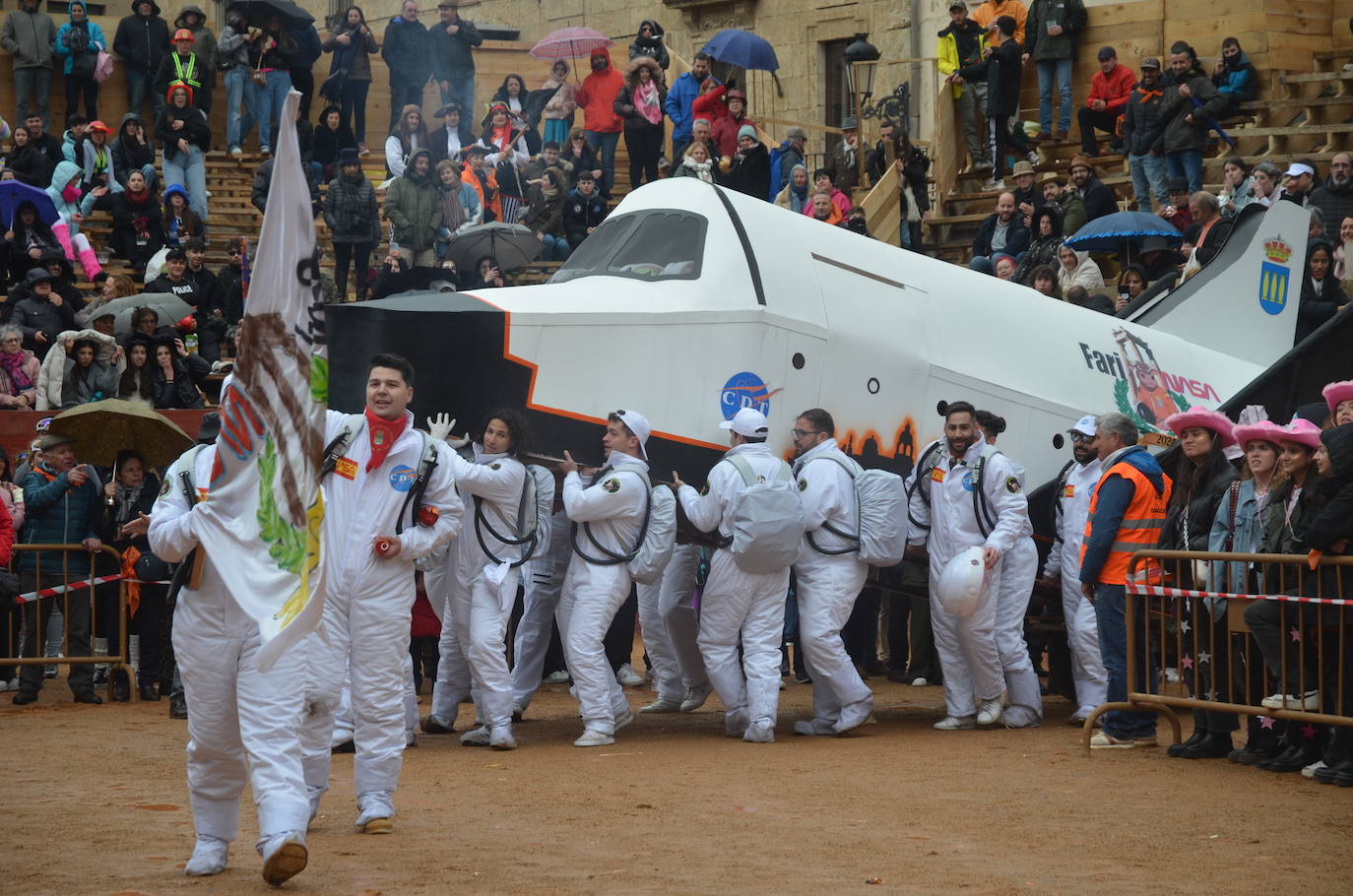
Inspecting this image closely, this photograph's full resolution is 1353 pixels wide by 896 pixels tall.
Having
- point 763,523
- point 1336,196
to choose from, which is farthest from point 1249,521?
point 1336,196

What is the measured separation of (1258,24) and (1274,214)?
9.37m

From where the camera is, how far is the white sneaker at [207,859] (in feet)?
21.5

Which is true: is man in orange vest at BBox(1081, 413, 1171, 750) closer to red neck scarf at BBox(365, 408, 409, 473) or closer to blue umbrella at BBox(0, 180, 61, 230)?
red neck scarf at BBox(365, 408, 409, 473)

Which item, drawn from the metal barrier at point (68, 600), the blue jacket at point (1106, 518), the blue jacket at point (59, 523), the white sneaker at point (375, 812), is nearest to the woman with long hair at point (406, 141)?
the blue jacket at point (59, 523)

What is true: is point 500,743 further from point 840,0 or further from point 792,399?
point 840,0

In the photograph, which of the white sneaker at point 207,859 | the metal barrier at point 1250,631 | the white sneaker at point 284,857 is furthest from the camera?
the metal barrier at point 1250,631

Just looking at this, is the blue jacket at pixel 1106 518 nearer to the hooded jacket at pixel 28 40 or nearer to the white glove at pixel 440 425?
the white glove at pixel 440 425

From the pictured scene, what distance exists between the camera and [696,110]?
2252cm

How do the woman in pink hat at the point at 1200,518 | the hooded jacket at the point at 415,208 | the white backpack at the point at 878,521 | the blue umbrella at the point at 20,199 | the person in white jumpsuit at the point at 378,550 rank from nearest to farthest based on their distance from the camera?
the person in white jumpsuit at the point at 378,550, the woman in pink hat at the point at 1200,518, the white backpack at the point at 878,521, the blue umbrella at the point at 20,199, the hooded jacket at the point at 415,208

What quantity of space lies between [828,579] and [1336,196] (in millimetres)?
9872

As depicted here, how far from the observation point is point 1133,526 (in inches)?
406

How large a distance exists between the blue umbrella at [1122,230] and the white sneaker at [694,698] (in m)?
8.23

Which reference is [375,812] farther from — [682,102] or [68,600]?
[682,102]

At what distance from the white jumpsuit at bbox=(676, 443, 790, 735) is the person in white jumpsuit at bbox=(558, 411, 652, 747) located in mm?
452
